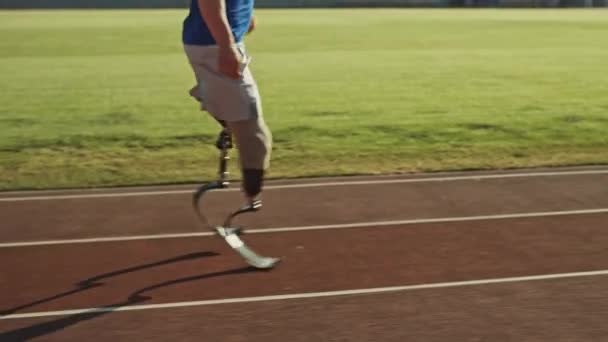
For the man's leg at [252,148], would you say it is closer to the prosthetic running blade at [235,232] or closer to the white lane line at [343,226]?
the prosthetic running blade at [235,232]

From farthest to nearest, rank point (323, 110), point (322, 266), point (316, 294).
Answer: point (323, 110) → point (322, 266) → point (316, 294)

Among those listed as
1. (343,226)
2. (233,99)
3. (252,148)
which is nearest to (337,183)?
(343,226)

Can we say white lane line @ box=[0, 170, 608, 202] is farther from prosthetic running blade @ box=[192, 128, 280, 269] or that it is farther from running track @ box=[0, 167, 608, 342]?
prosthetic running blade @ box=[192, 128, 280, 269]

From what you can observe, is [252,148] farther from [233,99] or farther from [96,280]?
[96,280]

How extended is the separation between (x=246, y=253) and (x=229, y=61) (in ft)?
4.00

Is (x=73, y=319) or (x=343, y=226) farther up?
(x=73, y=319)

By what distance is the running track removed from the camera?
14.5 ft

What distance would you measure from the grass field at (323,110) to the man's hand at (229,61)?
3286 millimetres

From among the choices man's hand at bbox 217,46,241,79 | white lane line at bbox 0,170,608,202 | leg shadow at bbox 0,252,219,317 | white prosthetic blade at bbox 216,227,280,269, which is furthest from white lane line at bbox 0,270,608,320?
white lane line at bbox 0,170,608,202

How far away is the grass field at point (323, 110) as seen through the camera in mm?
8898

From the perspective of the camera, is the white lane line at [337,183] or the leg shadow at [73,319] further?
the white lane line at [337,183]

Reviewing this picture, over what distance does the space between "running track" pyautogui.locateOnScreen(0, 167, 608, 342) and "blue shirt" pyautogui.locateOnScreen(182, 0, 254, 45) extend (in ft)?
4.58

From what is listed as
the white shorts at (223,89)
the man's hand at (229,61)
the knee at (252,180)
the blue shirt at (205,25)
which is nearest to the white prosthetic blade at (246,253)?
the knee at (252,180)

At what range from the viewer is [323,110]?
486 inches
